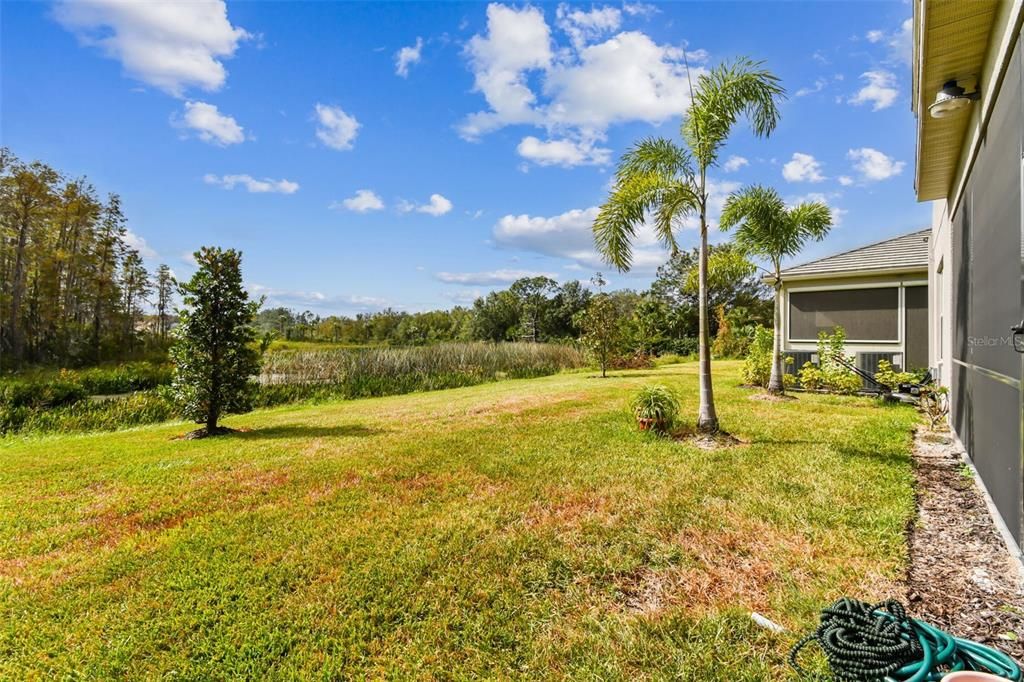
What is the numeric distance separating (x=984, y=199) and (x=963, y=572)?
2866 mm

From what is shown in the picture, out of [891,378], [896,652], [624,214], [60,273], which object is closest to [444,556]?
[896,652]

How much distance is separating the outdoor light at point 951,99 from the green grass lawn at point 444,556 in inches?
128

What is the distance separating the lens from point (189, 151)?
8.78 metres

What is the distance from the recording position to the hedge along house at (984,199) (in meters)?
2.51

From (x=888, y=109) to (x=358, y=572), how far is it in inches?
357

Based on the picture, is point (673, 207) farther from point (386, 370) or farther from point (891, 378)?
point (386, 370)

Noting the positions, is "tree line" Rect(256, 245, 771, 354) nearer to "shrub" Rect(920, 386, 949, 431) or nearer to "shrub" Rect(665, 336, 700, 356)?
"shrub" Rect(665, 336, 700, 356)

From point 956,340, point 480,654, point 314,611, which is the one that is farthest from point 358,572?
point 956,340

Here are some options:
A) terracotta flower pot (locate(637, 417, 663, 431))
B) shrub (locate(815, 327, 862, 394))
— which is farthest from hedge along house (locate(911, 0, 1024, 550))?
shrub (locate(815, 327, 862, 394))

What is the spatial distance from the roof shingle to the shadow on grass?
1031 cm

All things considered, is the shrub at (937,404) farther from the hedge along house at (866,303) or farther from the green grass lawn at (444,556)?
the hedge along house at (866,303)

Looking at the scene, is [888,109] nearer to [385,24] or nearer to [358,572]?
[385,24]

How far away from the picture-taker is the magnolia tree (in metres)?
6.65

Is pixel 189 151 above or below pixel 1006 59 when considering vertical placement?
above
